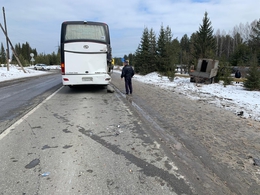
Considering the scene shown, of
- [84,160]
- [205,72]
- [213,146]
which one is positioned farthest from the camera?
[205,72]

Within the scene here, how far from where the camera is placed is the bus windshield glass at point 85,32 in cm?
1048

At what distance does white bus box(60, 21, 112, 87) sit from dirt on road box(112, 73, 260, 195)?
16.2 ft

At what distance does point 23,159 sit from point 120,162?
1693 millimetres

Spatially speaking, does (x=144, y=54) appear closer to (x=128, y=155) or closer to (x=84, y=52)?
(x=84, y=52)

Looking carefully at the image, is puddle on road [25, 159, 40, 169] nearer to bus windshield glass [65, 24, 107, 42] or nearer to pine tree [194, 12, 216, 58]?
bus windshield glass [65, 24, 107, 42]

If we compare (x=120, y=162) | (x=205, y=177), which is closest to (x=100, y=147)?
(x=120, y=162)

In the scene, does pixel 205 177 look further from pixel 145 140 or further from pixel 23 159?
pixel 23 159

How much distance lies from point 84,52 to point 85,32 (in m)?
1.11

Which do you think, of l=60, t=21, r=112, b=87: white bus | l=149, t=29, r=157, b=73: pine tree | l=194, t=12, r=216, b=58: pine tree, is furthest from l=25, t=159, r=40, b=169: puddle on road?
l=194, t=12, r=216, b=58: pine tree

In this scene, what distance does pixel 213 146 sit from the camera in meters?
4.07

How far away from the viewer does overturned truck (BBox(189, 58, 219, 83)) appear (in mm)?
16841

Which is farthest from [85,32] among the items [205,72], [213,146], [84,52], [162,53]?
[162,53]

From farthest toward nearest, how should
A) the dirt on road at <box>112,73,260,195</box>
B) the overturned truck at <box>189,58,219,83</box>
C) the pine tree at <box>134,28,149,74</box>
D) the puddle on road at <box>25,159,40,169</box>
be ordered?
1. the pine tree at <box>134,28,149,74</box>
2. the overturned truck at <box>189,58,219,83</box>
3. the puddle on road at <box>25,159,40,169</box>
4. the dirt on road at <box>112,73,260,195</box>

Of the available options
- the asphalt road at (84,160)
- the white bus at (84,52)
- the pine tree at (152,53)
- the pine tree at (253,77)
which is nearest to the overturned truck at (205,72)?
the pine tree at (253,77)
